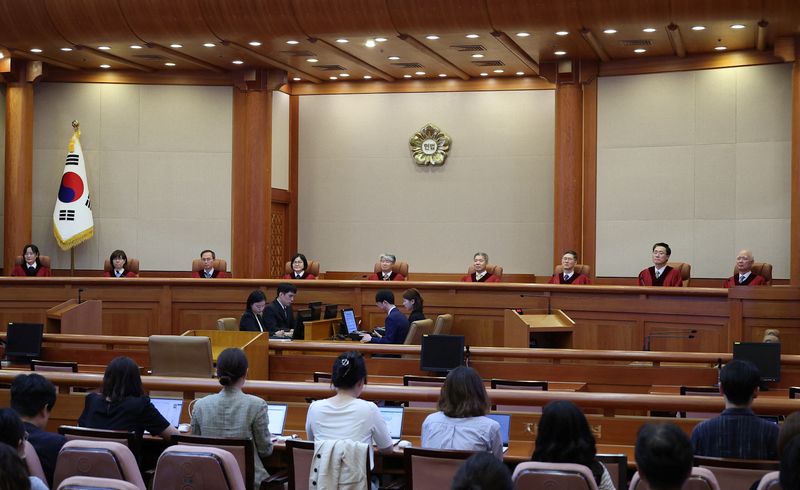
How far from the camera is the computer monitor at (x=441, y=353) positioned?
7.36 m

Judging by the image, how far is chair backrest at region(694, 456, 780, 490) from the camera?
3.91 metres

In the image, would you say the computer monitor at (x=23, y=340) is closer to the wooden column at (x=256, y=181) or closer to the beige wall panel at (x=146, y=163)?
the wooden column at (x=256, y=181)

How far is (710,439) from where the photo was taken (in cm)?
418

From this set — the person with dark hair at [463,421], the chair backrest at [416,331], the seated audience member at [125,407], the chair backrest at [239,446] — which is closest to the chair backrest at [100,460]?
the chair backrest at [239,446]

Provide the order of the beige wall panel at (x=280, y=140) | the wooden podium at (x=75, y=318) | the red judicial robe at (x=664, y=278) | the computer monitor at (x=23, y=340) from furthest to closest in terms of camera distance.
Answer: the beige wall panel at (x=280, y=140)
the red judicial robe at (x=664, y=278)
the wooden podium at (x=75, y=318)
the computer monitor at (x=23, y=340)

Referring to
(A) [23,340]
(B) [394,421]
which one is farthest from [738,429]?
(A) [23,340]

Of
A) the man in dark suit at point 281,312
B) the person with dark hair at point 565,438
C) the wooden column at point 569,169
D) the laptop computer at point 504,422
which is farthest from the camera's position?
the wooden column at point 569,169

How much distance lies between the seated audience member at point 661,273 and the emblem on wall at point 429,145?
482 centimetres

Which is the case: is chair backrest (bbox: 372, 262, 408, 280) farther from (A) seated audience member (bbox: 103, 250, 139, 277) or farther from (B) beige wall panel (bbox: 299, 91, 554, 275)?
(A) seated audience member (bbox: 103, 250, 139, 277)

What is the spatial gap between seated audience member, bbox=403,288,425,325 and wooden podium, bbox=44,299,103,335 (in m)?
3.33

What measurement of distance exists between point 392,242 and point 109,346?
24.5 feet

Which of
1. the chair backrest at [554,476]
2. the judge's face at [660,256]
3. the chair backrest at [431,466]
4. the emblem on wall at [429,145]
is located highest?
the emblem on wall at [429,145]

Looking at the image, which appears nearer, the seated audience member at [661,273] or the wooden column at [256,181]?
the seated audience member at [661,273]

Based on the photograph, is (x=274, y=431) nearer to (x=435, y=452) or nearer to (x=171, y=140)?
(x=435, y=452)
